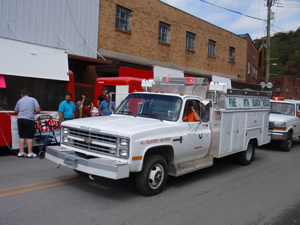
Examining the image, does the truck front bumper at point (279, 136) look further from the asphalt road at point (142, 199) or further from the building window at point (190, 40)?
the building window at point (190, 40)

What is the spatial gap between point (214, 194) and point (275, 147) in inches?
308

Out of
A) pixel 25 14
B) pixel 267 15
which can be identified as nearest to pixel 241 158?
pixel 25 14

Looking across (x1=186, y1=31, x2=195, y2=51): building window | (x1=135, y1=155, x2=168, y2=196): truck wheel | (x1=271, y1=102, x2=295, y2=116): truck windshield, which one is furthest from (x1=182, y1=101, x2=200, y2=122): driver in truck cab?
(x1=186, y1=31, x2=195, y2=51): building window

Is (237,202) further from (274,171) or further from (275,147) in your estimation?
(275,147)

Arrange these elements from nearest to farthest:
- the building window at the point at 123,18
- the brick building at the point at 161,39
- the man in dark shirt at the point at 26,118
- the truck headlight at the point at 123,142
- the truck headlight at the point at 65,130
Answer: the truck headlight at the point at 123,142 < the truck headlight at the point at 65,130 < the man in dark shirt at the point at 26,118 < the brick building at the point at 161,39 < the building window at the point at 123,18

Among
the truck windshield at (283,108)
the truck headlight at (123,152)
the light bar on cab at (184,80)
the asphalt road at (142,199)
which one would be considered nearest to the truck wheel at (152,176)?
the asphalt road at (142,199)

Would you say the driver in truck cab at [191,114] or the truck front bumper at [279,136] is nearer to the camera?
the driver in truck cab at [191,114]

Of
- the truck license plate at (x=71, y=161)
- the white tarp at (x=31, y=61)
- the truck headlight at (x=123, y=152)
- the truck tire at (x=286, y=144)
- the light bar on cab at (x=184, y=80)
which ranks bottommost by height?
the truck tire at (x=286, y=144)

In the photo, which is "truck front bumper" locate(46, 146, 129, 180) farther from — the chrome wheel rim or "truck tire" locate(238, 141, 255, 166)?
"truck tire" locate(238, 141, 255, 166)

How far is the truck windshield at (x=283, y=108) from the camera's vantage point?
12.0m

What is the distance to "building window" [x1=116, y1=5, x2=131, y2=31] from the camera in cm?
1664

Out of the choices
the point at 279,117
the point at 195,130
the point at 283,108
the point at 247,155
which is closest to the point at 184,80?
the point at 195,130

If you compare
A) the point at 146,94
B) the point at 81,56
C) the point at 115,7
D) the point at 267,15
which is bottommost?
the point at 146,94

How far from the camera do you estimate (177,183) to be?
20.0 feet
